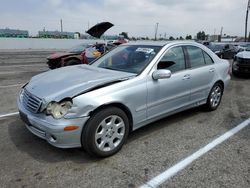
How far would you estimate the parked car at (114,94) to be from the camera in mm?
3180

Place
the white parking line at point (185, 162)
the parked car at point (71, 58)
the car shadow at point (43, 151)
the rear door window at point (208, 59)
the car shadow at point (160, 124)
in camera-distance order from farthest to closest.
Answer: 1. the parked car at point (71, 58)
2. the rear door window at point (208, 59)
3. the car shadow at point (160, 124)
4. the car shadow at point (43, 151)
5. the white parking line at point (185, 162)

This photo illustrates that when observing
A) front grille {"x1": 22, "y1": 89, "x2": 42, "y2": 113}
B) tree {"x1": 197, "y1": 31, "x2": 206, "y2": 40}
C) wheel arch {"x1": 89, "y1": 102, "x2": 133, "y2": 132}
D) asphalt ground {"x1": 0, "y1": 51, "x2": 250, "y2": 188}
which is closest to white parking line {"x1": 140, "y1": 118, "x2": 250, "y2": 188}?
asphalt ground {"x1": 0, "y1": 51, "x2": 250, "y2": 188}

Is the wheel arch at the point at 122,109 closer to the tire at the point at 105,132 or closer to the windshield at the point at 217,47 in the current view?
the tire at the point at 105,132

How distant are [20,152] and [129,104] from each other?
171 centimetres

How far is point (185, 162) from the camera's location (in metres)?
3.40

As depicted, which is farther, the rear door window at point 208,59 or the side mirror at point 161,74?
the rear door window at point 208,59

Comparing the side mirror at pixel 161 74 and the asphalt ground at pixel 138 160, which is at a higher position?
the side mirror at pixel 161 74

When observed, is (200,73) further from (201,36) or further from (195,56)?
(201,36)

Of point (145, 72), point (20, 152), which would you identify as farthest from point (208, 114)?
point (20, 152)

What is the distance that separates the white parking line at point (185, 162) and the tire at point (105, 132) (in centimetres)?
79

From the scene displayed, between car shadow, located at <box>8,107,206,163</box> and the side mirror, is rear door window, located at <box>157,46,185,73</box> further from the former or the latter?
car shadow, located at <box>8,107,206,163</box>

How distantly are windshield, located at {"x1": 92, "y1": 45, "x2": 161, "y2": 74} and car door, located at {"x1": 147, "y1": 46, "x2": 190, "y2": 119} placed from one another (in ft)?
0.69

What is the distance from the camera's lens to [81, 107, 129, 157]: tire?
10.6 feet

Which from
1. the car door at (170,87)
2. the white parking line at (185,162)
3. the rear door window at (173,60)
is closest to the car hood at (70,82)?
the car door at (170,87)
